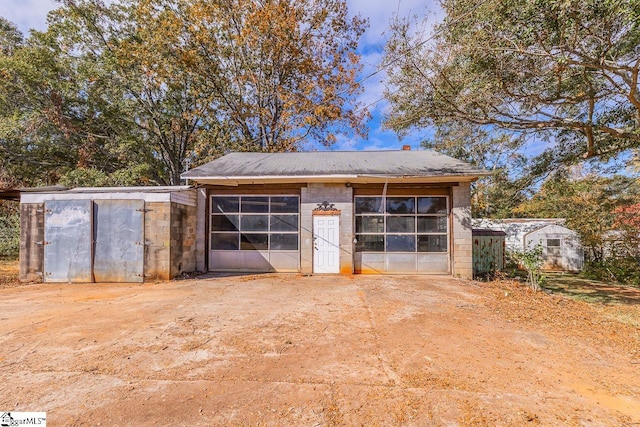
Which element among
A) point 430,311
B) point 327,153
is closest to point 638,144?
point 430,311

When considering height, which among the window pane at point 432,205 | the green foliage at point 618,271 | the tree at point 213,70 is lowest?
the green foliage at point 618,271

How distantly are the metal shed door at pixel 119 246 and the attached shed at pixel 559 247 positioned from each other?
14.4m

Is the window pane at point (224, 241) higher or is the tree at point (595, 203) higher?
the tree at point (595, 203)

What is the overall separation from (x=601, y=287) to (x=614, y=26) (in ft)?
23.3

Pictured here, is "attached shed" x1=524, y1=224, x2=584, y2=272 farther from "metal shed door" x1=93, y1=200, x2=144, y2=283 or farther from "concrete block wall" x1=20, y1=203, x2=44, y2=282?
"concrete block wall" x1=20, y1=203, x2=44, y2=282

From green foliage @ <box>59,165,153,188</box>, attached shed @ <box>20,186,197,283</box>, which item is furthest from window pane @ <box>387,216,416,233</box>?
green foliage @ <box>59,165,153,188</box>

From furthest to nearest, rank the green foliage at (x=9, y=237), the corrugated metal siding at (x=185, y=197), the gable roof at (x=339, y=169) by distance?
the green foliage at (x=9, y=237)
the gable roof at (x=339, y=169)
the corrugated metal siding at (x=185, y=197)

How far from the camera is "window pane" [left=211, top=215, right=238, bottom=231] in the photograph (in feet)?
30.3

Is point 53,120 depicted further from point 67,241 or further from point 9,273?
point 67,241

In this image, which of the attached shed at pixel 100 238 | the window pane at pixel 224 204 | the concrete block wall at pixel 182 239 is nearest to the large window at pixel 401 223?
the window pane at pixel 224 204

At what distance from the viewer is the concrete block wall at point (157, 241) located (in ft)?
24.5

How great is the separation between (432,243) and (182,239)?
286 inches

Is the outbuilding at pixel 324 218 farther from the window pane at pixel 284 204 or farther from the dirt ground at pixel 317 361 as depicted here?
the dirt ground at pixel 317 361

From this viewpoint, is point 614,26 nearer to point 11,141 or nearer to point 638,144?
point 638,144
